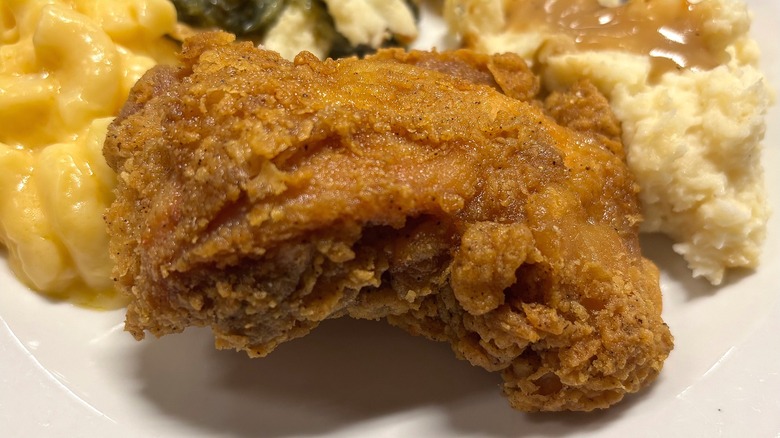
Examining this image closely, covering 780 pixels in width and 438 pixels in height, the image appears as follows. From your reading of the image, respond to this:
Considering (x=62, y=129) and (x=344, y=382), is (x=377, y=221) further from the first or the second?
(x=62, y=129)

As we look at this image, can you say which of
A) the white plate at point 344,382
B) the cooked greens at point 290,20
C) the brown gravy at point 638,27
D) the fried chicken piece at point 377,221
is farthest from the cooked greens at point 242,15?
the white plate at point 344,382

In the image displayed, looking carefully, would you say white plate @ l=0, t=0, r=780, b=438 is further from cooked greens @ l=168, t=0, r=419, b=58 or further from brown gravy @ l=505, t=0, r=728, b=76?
cooked greens @ l=168, t=0, r=419, b=58

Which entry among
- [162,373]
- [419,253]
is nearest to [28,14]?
[162,373]

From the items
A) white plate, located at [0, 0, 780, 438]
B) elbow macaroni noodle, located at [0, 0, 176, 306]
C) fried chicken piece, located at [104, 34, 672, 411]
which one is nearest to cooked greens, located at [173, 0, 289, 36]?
elbow macaroni noodle, located at [0, 0, 176, 306]

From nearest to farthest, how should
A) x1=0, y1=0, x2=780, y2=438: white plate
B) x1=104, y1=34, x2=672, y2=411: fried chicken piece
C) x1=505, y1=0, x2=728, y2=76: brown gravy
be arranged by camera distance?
x1=104, y1=34, x2=672, y2=411: fried chicken piece < x1=0, y1=0, x2=780, y2=438: white plate < x1=505, y1=0, x2=728, y2=76: brown gravy

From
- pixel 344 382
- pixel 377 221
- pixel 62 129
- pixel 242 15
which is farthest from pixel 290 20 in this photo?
pixel 344 382

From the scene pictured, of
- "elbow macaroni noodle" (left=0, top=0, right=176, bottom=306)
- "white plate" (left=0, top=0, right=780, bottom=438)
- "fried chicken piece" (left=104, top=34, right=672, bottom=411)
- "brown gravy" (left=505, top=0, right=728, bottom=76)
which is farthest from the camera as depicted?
"brown gravy" (left=505, top=0, right=728, bottom=76)

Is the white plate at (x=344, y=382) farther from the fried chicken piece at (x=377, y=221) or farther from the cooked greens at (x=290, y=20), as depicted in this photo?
the cooked greens at (x=290, y=20)
